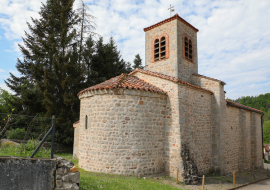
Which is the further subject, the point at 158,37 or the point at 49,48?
the point at 49,48

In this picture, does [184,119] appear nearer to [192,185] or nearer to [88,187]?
[192,185]

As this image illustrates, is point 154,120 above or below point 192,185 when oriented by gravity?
above

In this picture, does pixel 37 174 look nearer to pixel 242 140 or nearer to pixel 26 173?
pixel 26 173

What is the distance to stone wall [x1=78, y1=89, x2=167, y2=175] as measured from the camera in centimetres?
895

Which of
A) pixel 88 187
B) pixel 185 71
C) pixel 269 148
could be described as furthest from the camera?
pixel 269 148

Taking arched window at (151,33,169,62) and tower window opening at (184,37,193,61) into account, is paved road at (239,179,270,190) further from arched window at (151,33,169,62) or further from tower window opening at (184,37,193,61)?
arched window at (151,33,169,62)

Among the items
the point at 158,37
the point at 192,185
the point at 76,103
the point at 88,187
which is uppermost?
the point at 158,37

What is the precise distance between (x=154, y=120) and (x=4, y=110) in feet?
70.2

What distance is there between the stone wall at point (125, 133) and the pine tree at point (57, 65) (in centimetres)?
891

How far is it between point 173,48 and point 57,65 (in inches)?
454

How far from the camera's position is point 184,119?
971 centimetres

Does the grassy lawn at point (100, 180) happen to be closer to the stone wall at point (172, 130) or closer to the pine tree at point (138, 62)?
the stone wall at point (172, 130)

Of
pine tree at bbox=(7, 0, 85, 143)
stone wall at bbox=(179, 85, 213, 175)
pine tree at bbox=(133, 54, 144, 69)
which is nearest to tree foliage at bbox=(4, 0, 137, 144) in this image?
pine tree at bbox=(7, 0, 85, 143)

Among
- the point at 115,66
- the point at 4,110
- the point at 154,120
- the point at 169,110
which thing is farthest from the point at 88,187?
the point at 4,110
